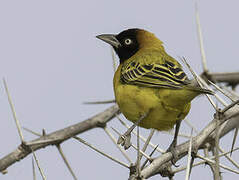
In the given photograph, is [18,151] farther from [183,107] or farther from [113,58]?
[183,107]

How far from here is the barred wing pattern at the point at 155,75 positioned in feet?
15.4

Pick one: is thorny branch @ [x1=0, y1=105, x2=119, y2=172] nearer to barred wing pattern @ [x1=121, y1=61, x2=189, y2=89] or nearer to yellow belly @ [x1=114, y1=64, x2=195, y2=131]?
yellow belly @ [x1=114, y1=64, x2=195, y2=131]

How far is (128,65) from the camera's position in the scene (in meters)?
6.09

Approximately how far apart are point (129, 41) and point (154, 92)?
8.49 ft

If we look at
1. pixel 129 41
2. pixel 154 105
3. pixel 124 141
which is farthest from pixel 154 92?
pixel 129 41

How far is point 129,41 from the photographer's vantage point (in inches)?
287

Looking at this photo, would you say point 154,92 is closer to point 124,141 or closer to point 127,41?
point 124,141

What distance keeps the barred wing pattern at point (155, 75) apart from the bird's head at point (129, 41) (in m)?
1.27

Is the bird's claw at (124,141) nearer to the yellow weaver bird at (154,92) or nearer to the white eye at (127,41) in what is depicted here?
the yellow weaver bird at (154,92)

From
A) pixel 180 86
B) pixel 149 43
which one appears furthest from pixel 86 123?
pixel 149 43

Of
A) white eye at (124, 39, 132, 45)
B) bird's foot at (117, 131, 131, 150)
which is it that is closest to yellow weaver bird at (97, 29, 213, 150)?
bird's foot at (117, 131, 131, 150)

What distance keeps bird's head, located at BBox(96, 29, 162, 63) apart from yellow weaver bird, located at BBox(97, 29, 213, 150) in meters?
1.03

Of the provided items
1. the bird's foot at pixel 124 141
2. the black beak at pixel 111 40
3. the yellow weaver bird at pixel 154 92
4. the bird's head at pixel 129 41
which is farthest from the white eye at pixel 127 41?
the bird's foot at pixel 124 141

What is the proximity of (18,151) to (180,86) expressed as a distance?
189 centimetres
